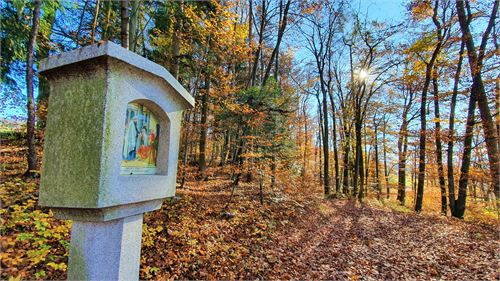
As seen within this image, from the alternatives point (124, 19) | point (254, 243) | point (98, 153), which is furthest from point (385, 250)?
point (124, 19)

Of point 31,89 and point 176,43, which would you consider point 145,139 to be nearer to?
point 31,89

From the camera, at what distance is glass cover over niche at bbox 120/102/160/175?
200 cm

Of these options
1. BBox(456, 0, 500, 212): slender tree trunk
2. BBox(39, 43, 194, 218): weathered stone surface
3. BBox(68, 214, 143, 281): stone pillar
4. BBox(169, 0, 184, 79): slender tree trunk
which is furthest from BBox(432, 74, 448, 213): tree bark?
BBox(68, 214, 143, 281): stone pillar

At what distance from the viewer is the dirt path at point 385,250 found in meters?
4.24

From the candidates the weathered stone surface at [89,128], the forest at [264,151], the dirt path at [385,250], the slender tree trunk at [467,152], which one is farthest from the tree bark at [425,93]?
the weathered stone surface at [89,128]

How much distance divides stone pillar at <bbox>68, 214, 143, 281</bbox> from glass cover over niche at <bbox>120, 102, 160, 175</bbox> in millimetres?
480

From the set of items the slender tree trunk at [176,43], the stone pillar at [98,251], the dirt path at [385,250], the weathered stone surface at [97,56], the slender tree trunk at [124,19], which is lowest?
the dirt path at [385,250]

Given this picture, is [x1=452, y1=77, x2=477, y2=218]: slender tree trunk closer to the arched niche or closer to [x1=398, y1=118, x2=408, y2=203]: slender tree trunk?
[x1=398, y1=118, x2=408, y2=203]: slender tree trunk

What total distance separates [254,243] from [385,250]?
3168 millimetres

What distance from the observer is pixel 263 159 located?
25.4 feet

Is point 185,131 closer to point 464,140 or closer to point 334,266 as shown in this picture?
point 334,266

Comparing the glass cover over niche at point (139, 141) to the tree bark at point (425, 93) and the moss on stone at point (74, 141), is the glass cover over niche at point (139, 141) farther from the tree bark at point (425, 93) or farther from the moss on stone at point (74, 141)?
the tree bark at point (425, 93)

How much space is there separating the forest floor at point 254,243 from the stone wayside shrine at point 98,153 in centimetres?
178

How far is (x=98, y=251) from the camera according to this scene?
1.84 metres
